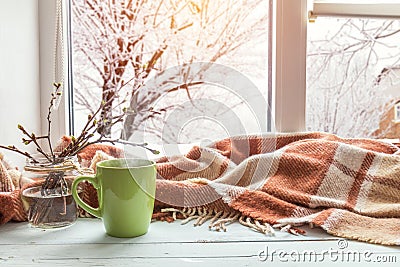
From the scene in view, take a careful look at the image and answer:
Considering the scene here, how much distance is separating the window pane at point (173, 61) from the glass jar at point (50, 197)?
0.39 metres

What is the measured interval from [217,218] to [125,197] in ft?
0.69

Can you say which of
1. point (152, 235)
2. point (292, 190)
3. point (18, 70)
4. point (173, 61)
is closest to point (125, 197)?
point (152, 235)

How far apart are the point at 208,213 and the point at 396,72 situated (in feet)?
2.32

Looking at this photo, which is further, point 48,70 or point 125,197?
point 48,70

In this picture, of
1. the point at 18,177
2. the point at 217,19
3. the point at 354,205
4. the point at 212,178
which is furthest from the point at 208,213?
the point at 217,19

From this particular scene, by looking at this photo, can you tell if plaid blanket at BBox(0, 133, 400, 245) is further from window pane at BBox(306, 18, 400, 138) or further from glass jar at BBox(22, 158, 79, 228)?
window pane at BBox(306, 18, 400, 138)

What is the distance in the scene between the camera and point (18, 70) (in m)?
1.08

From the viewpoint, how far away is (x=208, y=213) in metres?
0.94

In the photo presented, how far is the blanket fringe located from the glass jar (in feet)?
0.60

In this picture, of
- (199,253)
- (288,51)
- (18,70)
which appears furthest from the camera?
(288,51)

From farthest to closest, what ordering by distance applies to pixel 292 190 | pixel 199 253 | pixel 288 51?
pixel 288 51, pixel 292 190, pixel 199 253

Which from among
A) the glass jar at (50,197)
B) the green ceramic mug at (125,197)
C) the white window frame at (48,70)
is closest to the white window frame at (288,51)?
the white window frame at (48,70)

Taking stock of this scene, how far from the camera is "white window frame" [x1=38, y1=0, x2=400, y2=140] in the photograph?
1.17 metres

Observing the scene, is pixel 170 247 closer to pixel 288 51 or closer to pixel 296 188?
pixel 296 188
